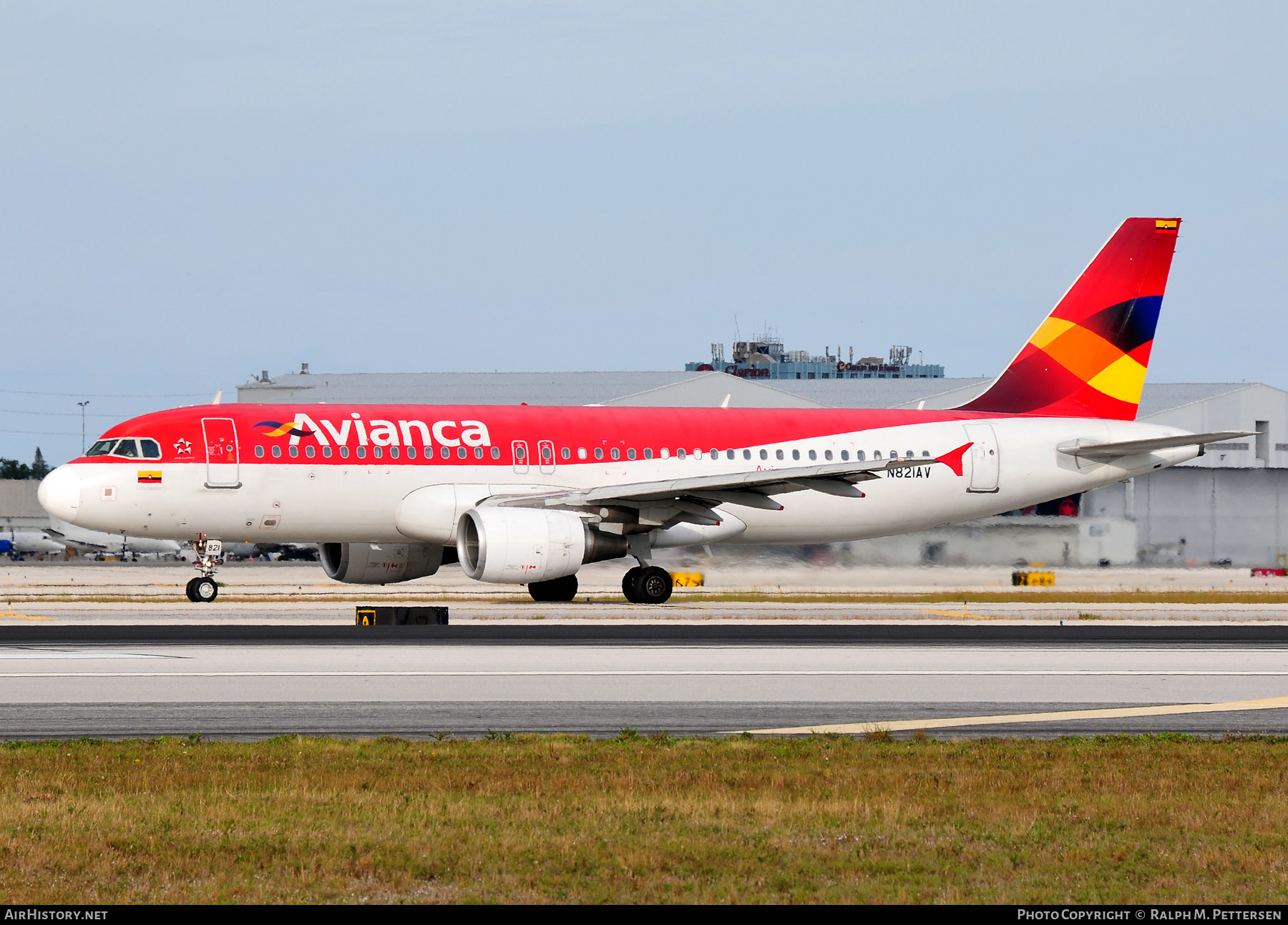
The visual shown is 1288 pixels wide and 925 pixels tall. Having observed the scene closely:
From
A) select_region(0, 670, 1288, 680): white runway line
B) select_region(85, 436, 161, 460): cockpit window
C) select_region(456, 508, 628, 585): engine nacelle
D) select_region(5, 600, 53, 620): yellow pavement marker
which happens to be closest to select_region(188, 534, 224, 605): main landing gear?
select_region(85, 436, 161, 460): cockpit window

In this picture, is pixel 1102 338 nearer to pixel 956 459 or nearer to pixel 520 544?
pixel 956 459

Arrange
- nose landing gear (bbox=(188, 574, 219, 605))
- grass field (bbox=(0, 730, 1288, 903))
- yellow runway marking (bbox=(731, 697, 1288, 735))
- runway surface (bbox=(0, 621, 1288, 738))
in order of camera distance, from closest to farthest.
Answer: grass field (bbox=(0, 730, 1288, 903)) → yellow runway marking (bbox=(731, 697, 1288, 735)) → runway surface (bbox=(0, 621, 1288, 738)) → nose landing gear (bbox=(188, 574, 219, 605))

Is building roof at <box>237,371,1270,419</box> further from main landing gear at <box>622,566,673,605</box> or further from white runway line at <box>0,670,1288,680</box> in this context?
white runway line at <box>0,670,1288,680</box>

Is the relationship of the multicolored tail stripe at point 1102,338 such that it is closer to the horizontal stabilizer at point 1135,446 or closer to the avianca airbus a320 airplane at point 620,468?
the avianca airbus a320 airplane at point 620,468

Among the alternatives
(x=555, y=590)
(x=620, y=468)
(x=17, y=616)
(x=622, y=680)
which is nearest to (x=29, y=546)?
(x=555, y=590)

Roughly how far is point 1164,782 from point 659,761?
3.81 meters

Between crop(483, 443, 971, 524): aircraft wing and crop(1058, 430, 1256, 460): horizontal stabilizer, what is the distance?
686 cm

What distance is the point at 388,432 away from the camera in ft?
108

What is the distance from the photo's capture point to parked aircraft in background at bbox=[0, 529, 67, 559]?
97.2 metres

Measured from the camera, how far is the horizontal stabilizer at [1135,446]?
1421 inches

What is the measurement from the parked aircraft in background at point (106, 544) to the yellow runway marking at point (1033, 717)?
80998 millimetres

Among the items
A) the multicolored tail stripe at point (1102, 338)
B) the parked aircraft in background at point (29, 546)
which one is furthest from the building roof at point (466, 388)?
the multicolored tail stripe at point (1102, 338)
